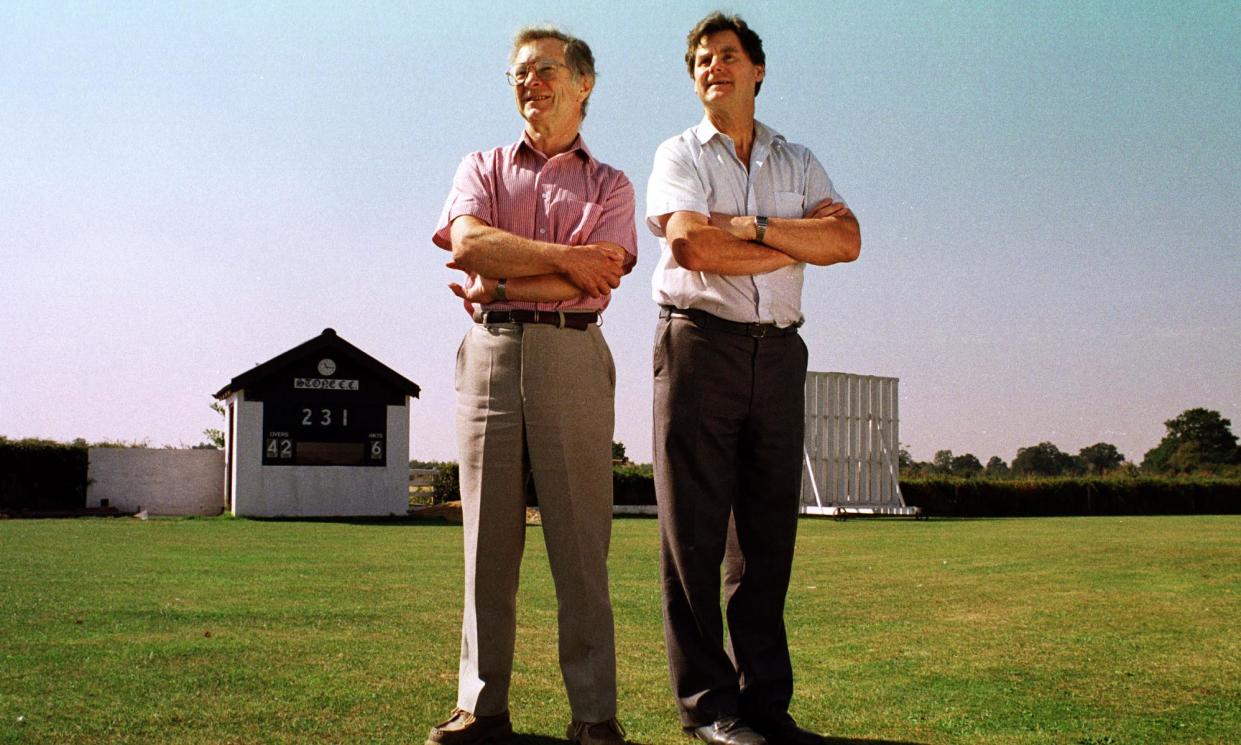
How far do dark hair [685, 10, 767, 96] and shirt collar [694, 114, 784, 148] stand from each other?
0.61 feet

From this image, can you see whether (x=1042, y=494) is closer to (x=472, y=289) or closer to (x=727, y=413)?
(x=727, y=413)

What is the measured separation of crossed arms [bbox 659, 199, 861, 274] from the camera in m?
2.96

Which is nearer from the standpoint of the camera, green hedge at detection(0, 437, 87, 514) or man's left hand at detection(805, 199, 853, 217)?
man's left hand at detection(805, 199, 853, 217)

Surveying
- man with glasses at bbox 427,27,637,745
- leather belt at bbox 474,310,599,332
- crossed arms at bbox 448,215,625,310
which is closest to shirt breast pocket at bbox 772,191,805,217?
man with glasses at bbox 427,27,637,745

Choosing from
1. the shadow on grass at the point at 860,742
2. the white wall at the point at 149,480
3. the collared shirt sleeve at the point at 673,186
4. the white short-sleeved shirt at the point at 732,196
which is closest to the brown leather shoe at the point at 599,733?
the shadow on grass at the point at 860,742

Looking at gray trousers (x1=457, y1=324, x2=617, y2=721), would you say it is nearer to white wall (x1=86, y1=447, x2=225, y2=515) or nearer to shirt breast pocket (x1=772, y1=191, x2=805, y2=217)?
shirt breast pocket (x1=772, y1=191, x2=805, y2=217)

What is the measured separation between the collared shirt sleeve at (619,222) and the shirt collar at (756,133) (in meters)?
0.32

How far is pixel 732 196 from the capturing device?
3158mm

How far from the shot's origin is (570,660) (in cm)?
286

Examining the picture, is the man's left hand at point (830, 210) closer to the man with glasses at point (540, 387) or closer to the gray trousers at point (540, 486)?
the man with glasses at point (540, 387)

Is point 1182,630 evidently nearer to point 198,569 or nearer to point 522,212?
point 522,212

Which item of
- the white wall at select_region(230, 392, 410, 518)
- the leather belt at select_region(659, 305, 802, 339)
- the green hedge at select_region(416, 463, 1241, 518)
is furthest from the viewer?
the green hedge at select_region(416, 463, 1241, 518)

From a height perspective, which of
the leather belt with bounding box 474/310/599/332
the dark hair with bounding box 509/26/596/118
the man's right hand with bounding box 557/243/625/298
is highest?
the dark hair with bounding box 509/26/596/118

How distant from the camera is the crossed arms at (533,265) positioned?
277 centimetres
